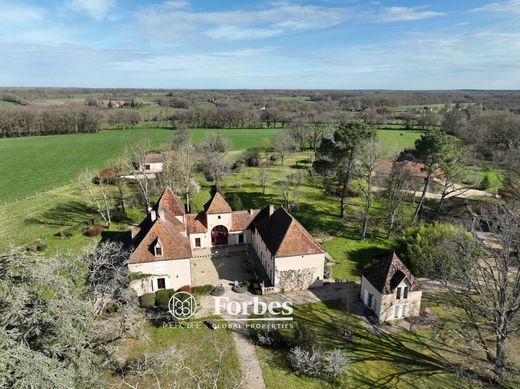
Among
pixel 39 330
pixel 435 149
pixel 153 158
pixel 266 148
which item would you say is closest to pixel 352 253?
pixel 435 149

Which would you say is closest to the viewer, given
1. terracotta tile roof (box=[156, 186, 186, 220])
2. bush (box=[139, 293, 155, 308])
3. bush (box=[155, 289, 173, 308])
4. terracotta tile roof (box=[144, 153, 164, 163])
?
bush (box=[155, 289, 173, 308])

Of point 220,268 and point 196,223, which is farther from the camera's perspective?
point 196,223

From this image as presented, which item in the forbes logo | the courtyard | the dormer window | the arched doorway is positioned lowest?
the forbes logo

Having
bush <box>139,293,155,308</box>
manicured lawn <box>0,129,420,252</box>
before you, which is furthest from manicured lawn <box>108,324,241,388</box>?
manicured lawn <box>0,129,420,252</box>

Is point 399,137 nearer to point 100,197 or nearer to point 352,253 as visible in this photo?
point 352,253

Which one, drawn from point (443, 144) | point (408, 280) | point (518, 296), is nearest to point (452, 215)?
point (443, 144)

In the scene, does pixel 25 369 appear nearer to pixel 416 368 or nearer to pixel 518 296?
pixel 416 368

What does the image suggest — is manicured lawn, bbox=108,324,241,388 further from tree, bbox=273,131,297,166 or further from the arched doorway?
tree, bbox=273,131,297,166

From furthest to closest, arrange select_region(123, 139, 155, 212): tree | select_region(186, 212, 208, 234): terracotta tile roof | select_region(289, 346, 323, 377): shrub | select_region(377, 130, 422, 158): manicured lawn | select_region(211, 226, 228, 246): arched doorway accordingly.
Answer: select_region(377, 130, 422, 158): manicured lawn → select_region(123, 139, 155, 212): tree → select_region(211, 226, 228, 246): arched doorway → select_region(186, 212, 208, 234): terracotta tile roof → select_region(289, 346, 323, 377): shrub

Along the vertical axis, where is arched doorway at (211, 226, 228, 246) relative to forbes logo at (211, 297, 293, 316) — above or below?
above
